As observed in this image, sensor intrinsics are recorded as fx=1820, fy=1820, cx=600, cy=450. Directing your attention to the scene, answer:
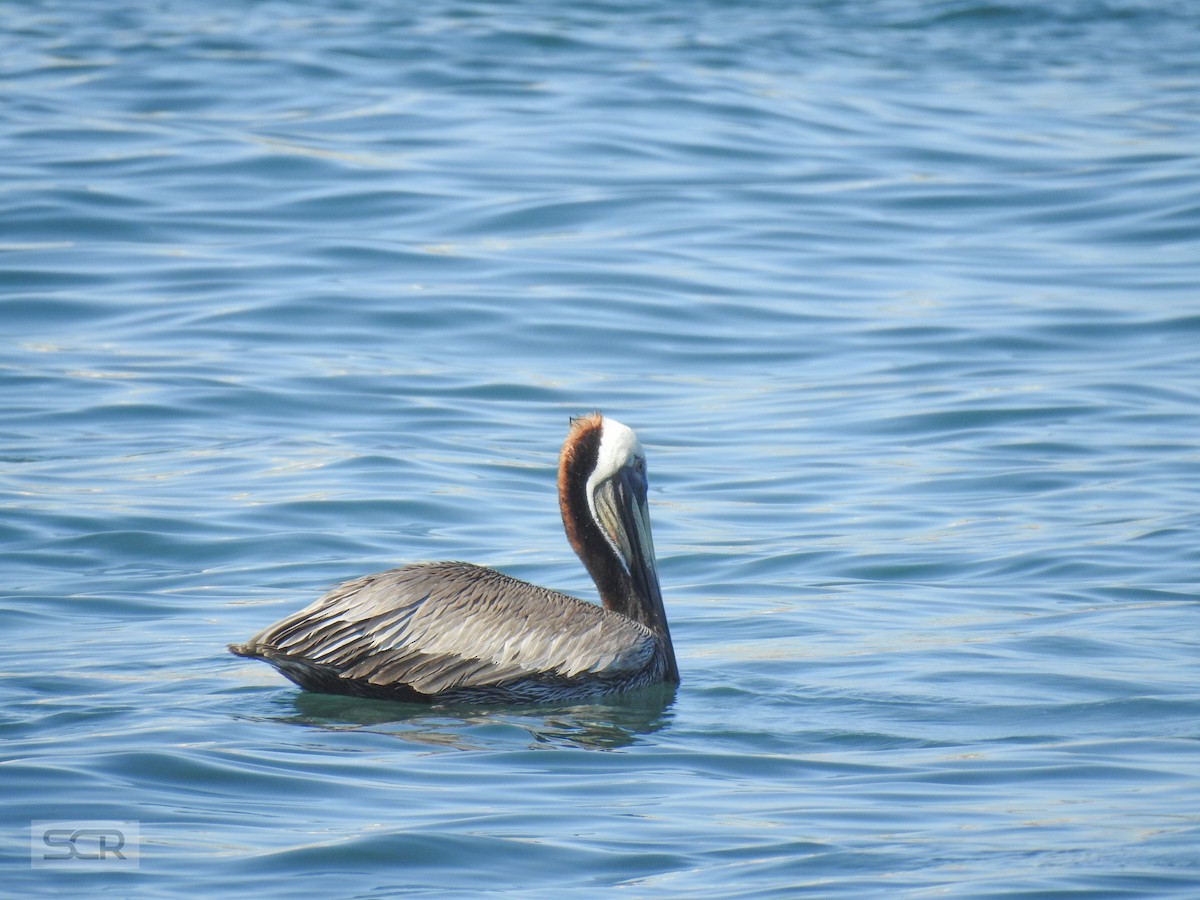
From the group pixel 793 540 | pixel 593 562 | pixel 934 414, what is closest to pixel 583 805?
pixel 593 562

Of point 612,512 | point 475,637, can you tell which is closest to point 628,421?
point 612,512

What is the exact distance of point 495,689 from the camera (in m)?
6.66

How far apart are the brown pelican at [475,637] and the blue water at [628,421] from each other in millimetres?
139

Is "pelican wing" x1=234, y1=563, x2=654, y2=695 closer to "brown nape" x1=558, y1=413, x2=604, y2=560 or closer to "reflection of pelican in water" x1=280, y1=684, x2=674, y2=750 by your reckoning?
"reflection of pelican in water" x1=280, y1=684, x2=674, y2=750

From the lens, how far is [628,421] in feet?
36.2

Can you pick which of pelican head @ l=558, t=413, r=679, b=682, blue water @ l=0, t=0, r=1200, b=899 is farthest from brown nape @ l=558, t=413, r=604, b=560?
blue water @ l=0, t=0, r=1200, b=899

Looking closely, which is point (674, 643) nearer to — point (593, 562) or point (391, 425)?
point (593, 562)

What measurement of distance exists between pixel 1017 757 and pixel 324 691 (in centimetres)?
250

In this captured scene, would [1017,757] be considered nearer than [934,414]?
Yes

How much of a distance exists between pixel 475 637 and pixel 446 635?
11 cm

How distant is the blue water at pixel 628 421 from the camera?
524cm

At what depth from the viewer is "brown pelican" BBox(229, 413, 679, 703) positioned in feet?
21.3

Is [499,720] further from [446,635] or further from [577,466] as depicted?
[577,466]

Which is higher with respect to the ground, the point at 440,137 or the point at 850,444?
the point at 440,137
